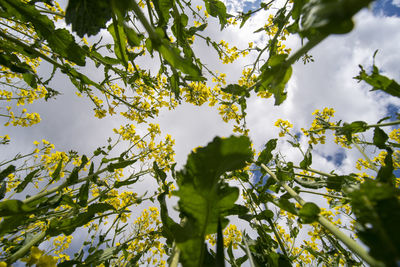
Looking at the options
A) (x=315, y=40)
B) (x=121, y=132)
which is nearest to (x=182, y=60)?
(x=315, y=40)

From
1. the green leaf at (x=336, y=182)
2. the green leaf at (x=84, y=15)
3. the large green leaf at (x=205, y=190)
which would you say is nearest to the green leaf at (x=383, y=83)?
the green leaf at (x=336, y=182)

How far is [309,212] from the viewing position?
0.58 m

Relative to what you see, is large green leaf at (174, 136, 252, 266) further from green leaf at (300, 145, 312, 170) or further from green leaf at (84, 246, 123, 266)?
green leaf at (300, 145, 312, 170)

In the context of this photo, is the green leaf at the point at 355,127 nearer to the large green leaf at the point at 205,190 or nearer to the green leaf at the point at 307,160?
the green leaf at the point at 307,160

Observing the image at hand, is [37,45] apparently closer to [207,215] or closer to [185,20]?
[185,20]

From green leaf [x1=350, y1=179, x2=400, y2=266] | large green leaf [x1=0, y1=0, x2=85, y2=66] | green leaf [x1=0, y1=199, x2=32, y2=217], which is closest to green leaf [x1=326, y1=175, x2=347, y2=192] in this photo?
green leaf [x1=350, y1=179, x2=400, y2=266]

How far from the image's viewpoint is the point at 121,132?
3.11m

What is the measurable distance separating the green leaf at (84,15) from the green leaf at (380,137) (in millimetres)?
1423

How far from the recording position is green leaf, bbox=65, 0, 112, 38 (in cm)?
50

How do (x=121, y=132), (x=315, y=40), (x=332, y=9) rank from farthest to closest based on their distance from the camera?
1. (x=121, y=132)
2. (x=315, y=40)
3. (x=332, y=9)

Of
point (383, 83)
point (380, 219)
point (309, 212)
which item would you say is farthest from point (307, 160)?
point (380, 219)

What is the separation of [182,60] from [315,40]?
1.15 ft

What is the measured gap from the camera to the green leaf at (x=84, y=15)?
1.65ft

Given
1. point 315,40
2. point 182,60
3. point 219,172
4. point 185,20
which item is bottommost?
point 219,172
